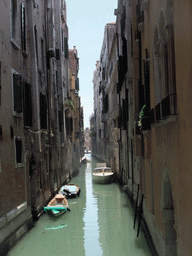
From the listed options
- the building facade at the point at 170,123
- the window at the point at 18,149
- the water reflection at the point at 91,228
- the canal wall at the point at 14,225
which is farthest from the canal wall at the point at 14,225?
the building facade at the point at 170,123

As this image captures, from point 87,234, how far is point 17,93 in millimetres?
5940

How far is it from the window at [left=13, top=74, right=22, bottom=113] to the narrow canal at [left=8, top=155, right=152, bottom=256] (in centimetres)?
467

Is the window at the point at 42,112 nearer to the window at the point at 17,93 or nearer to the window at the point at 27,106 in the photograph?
the window at the point at 27,106

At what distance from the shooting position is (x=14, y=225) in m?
10.3

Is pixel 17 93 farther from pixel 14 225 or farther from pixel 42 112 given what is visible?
pixel 14 225

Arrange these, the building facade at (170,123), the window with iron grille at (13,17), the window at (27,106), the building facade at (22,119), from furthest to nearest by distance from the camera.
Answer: the window at (27,106) < the window with iron grille at (13,17) < the building facade at (22,119) < the building facade at (170,123)

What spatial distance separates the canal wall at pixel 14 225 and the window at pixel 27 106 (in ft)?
10.6

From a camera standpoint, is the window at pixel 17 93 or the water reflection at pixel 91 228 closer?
the water reflection at pixel 91 228

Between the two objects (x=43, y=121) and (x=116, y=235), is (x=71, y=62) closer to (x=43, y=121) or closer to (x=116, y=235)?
(x=43, y=121)

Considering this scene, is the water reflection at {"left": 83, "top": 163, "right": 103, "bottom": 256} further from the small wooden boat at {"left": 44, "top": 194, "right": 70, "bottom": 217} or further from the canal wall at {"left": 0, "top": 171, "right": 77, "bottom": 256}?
the canal wall at {"left": 0, "top": 171, "right": 77, "bottom": 256}

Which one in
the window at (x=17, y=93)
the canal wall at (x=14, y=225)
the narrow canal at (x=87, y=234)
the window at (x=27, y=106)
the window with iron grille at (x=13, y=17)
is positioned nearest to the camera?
the canal wall at (x=14, y=225)

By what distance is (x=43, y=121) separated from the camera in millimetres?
15297

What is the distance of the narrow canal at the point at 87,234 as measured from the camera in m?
10.0

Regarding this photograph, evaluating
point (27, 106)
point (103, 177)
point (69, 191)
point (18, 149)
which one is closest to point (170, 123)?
point (18, 149)
